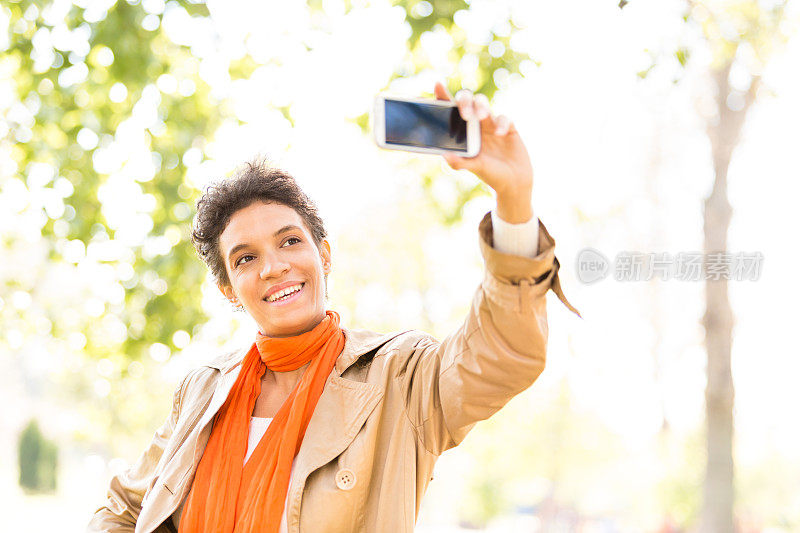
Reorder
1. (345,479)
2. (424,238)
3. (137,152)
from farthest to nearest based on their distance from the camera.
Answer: (424,238) → (137,152) → (345,479)

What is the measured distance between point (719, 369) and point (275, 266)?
8.08 meters

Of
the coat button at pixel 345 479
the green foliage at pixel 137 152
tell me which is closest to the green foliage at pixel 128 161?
the green foliage at pixel 137 152

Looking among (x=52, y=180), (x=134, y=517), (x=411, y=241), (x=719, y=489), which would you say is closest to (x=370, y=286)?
(x=411, y=241)

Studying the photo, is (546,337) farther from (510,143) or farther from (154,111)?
(154,111)

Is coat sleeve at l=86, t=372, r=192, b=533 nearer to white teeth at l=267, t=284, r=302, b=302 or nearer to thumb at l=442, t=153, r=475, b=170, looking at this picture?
white teeth at l=267, t=284, r=302, b=302

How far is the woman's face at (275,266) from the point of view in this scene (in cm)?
220

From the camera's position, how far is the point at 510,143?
63.5 inches

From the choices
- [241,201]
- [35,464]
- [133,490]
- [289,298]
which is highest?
[241,201]

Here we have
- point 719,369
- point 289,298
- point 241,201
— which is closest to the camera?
point 289,298

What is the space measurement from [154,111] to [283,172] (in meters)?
2.66

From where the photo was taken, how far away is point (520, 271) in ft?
5.34

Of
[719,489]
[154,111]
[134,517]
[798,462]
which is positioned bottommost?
[798,462]

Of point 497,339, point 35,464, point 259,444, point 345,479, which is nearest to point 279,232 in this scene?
point 259,444

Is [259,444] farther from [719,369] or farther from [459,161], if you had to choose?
[719,369]
